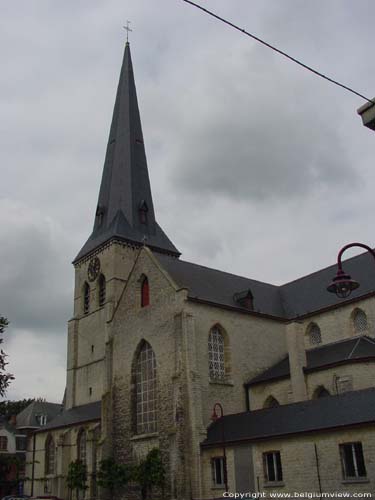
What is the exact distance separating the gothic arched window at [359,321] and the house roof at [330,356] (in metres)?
0.62

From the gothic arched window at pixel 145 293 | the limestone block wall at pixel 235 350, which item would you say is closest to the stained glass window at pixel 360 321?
the limestone block wall at pixel 235 350

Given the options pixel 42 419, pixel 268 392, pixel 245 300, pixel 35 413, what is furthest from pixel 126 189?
pixel 268 392

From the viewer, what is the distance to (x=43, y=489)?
3859cm

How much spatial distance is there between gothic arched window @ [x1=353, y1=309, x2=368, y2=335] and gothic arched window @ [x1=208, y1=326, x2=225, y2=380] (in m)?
7.00


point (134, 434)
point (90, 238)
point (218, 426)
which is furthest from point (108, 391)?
point (90, 238)

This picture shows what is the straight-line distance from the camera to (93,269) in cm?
4544

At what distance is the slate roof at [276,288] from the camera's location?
2914cm

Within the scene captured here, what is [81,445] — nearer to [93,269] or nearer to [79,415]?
[79,415]

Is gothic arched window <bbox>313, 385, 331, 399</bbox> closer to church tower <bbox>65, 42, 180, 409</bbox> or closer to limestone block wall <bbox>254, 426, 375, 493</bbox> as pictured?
limestone block wall <bbox>254, 426, 375, 493</bbox>

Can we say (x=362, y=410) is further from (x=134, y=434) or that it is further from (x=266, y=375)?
(x=134, y=434)

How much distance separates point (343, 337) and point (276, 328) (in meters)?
3.78

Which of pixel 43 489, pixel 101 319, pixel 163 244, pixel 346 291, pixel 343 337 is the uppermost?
pixel 163 244

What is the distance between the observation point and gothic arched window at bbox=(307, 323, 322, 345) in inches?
1211

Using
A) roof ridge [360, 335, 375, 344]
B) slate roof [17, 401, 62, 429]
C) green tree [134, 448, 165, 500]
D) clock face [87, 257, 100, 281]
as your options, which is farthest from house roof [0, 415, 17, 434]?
roof ridge [360, 335, 375, 344]
